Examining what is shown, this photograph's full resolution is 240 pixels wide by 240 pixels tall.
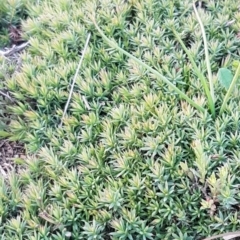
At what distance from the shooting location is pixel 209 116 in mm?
1551

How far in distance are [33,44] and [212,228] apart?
1.05 m

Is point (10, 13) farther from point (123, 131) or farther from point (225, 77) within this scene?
point (225, 77)

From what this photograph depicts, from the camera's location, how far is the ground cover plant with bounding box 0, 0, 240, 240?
1416mm

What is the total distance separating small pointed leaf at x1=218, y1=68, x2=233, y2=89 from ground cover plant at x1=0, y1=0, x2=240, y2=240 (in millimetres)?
50

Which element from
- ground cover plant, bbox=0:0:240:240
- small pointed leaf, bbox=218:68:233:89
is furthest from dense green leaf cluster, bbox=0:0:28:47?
small pointed leaf, bbox=218:68:233:89

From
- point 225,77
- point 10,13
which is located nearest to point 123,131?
point 225,77

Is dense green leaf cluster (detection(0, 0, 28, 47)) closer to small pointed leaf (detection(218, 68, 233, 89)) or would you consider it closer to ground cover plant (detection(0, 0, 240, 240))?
ground cover plant (detection(0, 0, 240, 240))

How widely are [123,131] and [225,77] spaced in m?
0.38

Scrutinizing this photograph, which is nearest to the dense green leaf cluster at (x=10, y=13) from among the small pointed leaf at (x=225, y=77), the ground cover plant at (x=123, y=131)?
the ground cover plant at (x=123, y=131)

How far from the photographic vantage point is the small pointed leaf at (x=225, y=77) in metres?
1.58

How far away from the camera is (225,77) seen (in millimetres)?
1589

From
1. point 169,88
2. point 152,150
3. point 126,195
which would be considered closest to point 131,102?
point 169,88

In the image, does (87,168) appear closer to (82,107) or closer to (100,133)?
(100,133)

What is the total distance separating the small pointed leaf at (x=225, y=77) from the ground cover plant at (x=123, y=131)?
0.05m
